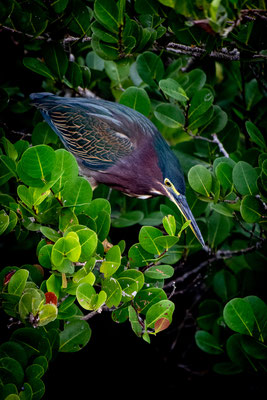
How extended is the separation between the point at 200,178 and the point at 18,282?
90 centimetres

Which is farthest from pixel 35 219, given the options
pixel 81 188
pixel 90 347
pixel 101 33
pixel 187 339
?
pixel 187 339

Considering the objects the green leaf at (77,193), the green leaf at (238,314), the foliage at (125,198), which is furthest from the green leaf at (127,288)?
the green leaf at (238,314)

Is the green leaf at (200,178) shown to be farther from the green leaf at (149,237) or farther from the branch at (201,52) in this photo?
the branch at (201,52)

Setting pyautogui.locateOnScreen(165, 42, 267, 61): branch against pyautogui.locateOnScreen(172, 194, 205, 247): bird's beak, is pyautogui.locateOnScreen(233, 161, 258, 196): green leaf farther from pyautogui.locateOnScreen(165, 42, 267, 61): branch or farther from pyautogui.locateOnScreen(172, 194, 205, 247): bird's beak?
pyautogui.locateOnScreen(165, 42, 267, 61): branch

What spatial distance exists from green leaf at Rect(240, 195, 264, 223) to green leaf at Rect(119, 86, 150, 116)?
0.81 metres

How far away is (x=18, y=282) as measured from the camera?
137cm

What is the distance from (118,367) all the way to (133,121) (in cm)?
169

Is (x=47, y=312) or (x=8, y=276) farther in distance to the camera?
(x=8, y=276)

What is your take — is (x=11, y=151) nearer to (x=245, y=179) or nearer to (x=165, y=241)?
(x=165, y=241)

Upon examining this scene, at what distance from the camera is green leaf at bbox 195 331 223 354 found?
223 cm

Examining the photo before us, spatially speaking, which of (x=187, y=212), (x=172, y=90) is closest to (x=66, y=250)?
(x=187, y=212)

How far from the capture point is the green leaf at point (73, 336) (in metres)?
1.61

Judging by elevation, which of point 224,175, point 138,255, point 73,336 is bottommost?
point 73,336

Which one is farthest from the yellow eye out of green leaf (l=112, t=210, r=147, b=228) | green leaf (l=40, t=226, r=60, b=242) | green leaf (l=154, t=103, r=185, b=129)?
green leaf (l=40, t=226, r=60, b=242)
